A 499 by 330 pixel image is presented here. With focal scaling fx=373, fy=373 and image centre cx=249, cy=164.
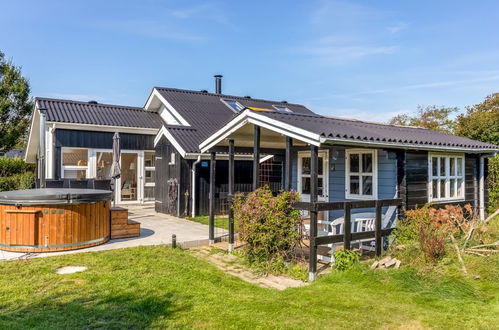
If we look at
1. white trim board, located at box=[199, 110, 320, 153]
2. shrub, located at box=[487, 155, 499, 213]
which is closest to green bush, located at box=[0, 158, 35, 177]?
white trim board, located at box=[199, 110, 320, 153]

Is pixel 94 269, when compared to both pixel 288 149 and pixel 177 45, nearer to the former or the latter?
pixel 288 149

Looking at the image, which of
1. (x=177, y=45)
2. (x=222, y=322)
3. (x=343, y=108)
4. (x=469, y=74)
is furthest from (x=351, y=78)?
(x=222, y=322)

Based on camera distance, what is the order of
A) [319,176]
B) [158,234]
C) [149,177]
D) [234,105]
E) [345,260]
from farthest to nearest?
[234,105] → [149,177] → [319,176] → [158,234] → [345,260]

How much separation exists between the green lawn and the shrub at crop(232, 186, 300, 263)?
2.72 ft

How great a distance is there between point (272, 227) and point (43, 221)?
441 cm

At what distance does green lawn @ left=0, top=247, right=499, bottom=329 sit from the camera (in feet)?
13.0

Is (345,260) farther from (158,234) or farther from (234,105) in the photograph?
(234,105)

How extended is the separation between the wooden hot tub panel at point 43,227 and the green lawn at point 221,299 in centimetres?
85

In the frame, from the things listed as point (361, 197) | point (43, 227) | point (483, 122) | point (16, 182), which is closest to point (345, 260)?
point (361, 197)

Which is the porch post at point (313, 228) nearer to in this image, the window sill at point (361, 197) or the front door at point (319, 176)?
the window sill at point (361, 197)

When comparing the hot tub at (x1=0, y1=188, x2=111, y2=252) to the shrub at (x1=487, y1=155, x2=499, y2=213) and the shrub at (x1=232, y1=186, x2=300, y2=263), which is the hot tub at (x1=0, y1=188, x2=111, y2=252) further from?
the shrub at (x1=487, y1=155, x2=499, y2=213)

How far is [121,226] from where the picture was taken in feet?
28.3

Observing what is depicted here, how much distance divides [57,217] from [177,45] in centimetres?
1256

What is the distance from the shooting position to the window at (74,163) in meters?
14.4
